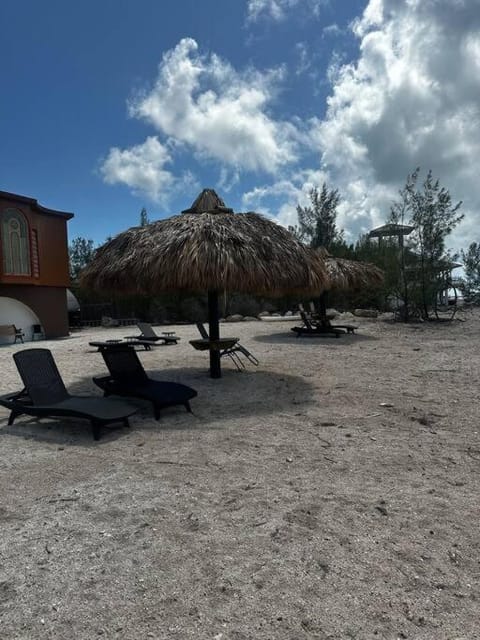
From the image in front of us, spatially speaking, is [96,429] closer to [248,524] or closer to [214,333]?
[248,524]

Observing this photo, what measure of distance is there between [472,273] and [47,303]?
23.0 metres

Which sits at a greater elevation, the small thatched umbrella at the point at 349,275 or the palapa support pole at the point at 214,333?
the small thatched umbrella at the point at 349,275

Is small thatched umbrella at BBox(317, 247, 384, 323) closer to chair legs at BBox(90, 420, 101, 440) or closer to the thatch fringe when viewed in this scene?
the thatch fringe

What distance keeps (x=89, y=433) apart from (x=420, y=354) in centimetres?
827

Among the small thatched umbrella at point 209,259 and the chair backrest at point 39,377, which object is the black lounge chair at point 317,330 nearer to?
the small thatched umbrella at point 209,259

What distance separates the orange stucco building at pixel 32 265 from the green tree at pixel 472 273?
2074cm

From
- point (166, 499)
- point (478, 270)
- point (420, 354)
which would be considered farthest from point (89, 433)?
point (478, 270)

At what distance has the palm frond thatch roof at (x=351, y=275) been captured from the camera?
14.9 m

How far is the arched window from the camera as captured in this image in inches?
606

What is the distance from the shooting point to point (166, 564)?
2422mm

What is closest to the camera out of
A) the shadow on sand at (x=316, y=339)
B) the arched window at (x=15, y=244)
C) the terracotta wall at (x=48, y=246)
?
the shadow on sand at (x=316, y=339)

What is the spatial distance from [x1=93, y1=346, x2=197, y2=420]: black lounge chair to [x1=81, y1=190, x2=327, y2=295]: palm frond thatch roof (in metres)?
1.32

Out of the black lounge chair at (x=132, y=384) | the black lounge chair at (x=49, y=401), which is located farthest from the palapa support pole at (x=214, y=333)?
the black lounge chair at (x=49, y=401)

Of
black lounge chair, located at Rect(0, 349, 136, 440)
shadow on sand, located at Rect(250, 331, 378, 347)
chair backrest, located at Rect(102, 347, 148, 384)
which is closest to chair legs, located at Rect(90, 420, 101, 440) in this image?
black lounge chair, located at Rect(0, 349, 136, 440)
